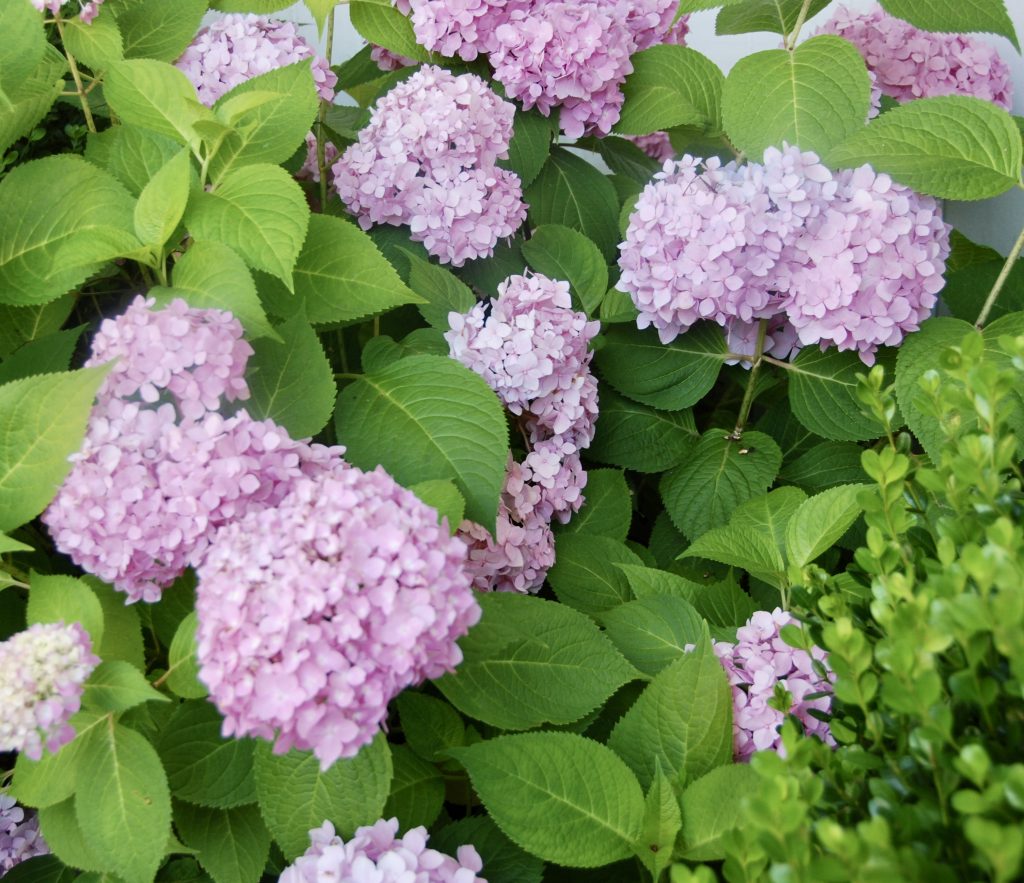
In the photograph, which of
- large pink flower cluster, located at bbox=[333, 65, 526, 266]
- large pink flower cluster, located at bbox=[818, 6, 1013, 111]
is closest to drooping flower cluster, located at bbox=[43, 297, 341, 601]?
large pink flower cluster, located at bbox=[333, 65, 526, 266]

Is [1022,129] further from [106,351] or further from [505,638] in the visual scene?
[106,351]

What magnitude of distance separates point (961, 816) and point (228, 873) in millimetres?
483

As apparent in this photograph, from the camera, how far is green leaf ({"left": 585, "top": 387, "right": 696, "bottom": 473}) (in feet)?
3.51

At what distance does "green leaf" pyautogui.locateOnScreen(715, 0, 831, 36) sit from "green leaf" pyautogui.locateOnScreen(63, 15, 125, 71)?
57 centimetres

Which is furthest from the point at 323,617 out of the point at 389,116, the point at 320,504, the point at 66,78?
the point at 66,78

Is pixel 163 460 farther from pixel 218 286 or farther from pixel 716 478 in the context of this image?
pixel 716 478

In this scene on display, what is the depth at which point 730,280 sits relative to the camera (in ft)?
3.13

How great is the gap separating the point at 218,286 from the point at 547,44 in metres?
0.46

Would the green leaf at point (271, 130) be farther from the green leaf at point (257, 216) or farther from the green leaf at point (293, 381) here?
the green leaf at point (293, 381)

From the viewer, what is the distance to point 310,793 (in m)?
0.72

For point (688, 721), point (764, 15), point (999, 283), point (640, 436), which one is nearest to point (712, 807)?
point (688, 721)

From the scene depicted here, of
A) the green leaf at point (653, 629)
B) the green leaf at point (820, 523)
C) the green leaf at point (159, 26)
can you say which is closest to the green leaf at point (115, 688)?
the green leaf at point (653, 629)

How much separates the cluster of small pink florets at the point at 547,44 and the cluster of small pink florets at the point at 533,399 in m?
0.23

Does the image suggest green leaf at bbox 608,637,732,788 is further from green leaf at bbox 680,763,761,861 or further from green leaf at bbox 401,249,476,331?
green leaf at bbox 401,249,476,331
